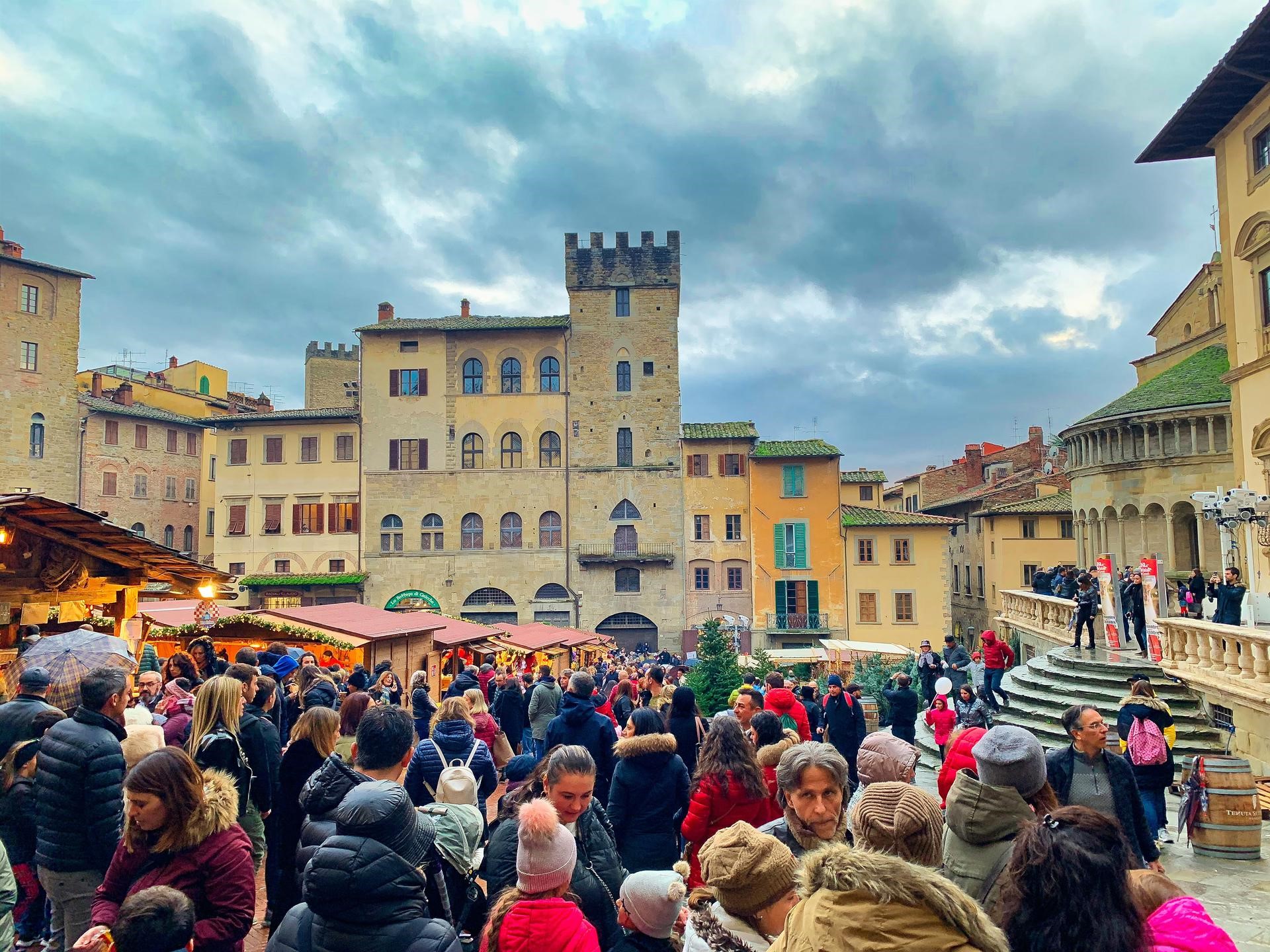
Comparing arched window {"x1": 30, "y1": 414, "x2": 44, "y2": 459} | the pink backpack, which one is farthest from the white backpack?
arched window {"x1": 30, "y1": 414, "x2": 44, "y2": 459}

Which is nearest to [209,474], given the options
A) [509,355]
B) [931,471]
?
[509,355]

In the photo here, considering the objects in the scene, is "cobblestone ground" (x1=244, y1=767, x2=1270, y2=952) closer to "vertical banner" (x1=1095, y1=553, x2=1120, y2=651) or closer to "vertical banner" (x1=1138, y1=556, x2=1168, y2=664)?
"vertical banner" (x1=1138, y1=556, x2=1168, y2=664)

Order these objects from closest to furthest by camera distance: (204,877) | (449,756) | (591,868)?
(204,877)
(591,868)
(449,756)

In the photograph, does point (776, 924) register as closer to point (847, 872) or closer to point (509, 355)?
point (847, 872)

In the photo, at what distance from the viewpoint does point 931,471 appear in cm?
5303

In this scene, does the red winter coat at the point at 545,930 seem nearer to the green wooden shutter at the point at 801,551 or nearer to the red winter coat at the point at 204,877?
the red winter coat at the point at 204,877

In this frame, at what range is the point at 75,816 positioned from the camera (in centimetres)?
399

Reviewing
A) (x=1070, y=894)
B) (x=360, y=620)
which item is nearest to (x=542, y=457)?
(x=360, y=620)

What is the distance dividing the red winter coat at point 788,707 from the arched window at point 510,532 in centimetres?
3261

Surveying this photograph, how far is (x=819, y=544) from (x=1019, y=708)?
2600 cm

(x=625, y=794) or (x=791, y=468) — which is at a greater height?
(x=791, y=468)

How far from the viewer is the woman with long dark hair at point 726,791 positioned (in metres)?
4.54

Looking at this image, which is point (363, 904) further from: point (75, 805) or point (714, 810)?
point (714, 810)

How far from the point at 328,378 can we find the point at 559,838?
5243 centimetres
